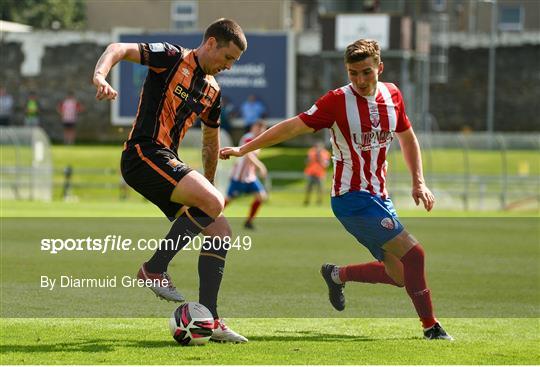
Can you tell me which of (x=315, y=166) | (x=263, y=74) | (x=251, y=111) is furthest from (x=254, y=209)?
(x=263, y=74)

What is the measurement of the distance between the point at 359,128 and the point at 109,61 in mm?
1880

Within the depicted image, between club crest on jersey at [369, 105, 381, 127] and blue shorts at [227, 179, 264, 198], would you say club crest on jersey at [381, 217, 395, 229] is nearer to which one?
club crest on jersey at [369, 105, 381, 127]

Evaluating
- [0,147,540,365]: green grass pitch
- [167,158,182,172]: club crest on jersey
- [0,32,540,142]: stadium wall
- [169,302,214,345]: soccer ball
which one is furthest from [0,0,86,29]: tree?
[169,302,214,345]: soccer ball

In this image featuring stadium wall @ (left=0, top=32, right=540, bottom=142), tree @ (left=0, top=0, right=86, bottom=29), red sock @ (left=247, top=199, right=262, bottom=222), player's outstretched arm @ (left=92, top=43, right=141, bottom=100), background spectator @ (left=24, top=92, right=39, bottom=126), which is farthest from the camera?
tree @ (left=0, top=0, right=86, bottom=29)

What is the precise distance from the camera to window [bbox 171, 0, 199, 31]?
181 ft

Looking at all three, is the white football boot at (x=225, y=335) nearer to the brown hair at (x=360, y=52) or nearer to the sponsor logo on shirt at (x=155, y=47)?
the sponsor logo on shirt at (x=155, y=47)

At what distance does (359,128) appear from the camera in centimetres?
877

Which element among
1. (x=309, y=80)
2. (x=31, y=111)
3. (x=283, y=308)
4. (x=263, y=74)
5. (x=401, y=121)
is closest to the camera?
(x=401, y=121)

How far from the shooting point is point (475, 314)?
10594 millimetres

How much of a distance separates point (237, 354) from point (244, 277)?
5.36 metres

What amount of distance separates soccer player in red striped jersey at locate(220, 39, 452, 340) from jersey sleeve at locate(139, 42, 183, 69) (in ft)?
2.46

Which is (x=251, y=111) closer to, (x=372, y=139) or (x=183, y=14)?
(x=183, y=14)

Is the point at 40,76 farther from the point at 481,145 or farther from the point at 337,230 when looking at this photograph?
the point at 337,230

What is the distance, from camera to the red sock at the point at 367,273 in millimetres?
9438
